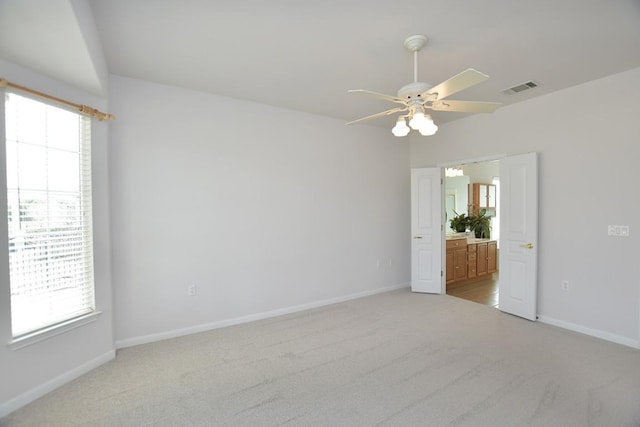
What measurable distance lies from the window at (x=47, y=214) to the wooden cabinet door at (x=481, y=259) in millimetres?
6132

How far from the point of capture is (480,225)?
6184mm

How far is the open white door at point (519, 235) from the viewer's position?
3.59m

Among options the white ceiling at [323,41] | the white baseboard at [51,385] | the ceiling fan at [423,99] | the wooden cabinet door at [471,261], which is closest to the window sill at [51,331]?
the white baseboard at [51,385]

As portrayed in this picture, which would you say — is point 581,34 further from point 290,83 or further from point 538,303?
point 538,303

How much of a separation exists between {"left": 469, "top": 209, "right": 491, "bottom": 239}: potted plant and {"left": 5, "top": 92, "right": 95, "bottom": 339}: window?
6.36 meters

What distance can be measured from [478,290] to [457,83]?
13.9 feet

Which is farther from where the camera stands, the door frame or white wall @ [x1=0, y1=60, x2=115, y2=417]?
the door frame

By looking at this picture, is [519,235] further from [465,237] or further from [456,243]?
[465,237]

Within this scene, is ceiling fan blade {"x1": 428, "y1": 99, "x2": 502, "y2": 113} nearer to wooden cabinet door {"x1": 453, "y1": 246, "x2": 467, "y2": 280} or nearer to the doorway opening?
the doorway opening

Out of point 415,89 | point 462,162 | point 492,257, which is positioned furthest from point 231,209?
point 492,257

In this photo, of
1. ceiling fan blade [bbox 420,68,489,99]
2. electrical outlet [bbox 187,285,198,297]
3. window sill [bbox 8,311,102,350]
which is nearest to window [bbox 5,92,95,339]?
window sill [bbox 8,311,102,350]

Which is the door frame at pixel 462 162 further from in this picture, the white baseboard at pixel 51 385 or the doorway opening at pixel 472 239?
the white baseboard at pixel 51 385

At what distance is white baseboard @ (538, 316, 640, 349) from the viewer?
9.61ft

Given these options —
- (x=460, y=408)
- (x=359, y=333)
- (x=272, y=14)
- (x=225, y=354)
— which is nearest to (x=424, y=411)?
(x=460, y=408)
